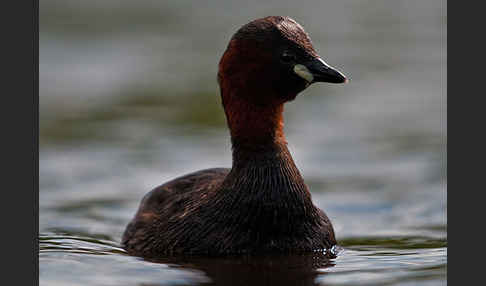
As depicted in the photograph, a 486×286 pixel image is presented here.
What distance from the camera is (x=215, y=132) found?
1788 centimetres

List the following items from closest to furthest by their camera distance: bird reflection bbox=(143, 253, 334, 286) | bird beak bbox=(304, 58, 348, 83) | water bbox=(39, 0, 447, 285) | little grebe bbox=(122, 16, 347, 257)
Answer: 1. bird reflection bbox=(143, 253, 334, 286)
2. bird beak bbox=(304, 58, 348, 83)
3. little grebe bbox=(122, 16, 347, 257)
4. water bbox=(39, 0, 447, 285)

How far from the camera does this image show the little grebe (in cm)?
1066

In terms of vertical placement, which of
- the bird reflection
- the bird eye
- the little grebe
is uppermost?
Result: the bird eye

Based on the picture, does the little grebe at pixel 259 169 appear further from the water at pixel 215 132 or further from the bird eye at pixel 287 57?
the water at pixel 215 132

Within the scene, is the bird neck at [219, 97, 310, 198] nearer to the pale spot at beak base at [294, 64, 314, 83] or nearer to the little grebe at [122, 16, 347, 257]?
the little grebe at [122, 16, 347, 257]

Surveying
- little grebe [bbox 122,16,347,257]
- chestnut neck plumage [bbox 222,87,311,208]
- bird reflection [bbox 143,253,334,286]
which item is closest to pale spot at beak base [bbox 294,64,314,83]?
little grebe [bbox 122,16,347,257]

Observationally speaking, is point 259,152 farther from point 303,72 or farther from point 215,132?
point 215,132

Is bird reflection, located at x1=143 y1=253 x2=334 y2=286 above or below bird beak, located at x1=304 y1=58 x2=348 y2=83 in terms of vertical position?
below

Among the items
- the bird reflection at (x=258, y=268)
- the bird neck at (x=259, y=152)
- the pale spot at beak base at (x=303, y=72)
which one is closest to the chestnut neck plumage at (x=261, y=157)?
the bird neck at (x=259, y=152)

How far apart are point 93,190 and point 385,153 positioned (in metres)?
4.72

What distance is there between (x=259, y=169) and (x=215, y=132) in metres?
7.01

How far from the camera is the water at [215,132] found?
10.8 metres

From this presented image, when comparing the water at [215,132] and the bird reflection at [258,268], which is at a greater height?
the water at [215,132]

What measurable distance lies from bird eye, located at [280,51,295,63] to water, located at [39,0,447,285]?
2009 mm
